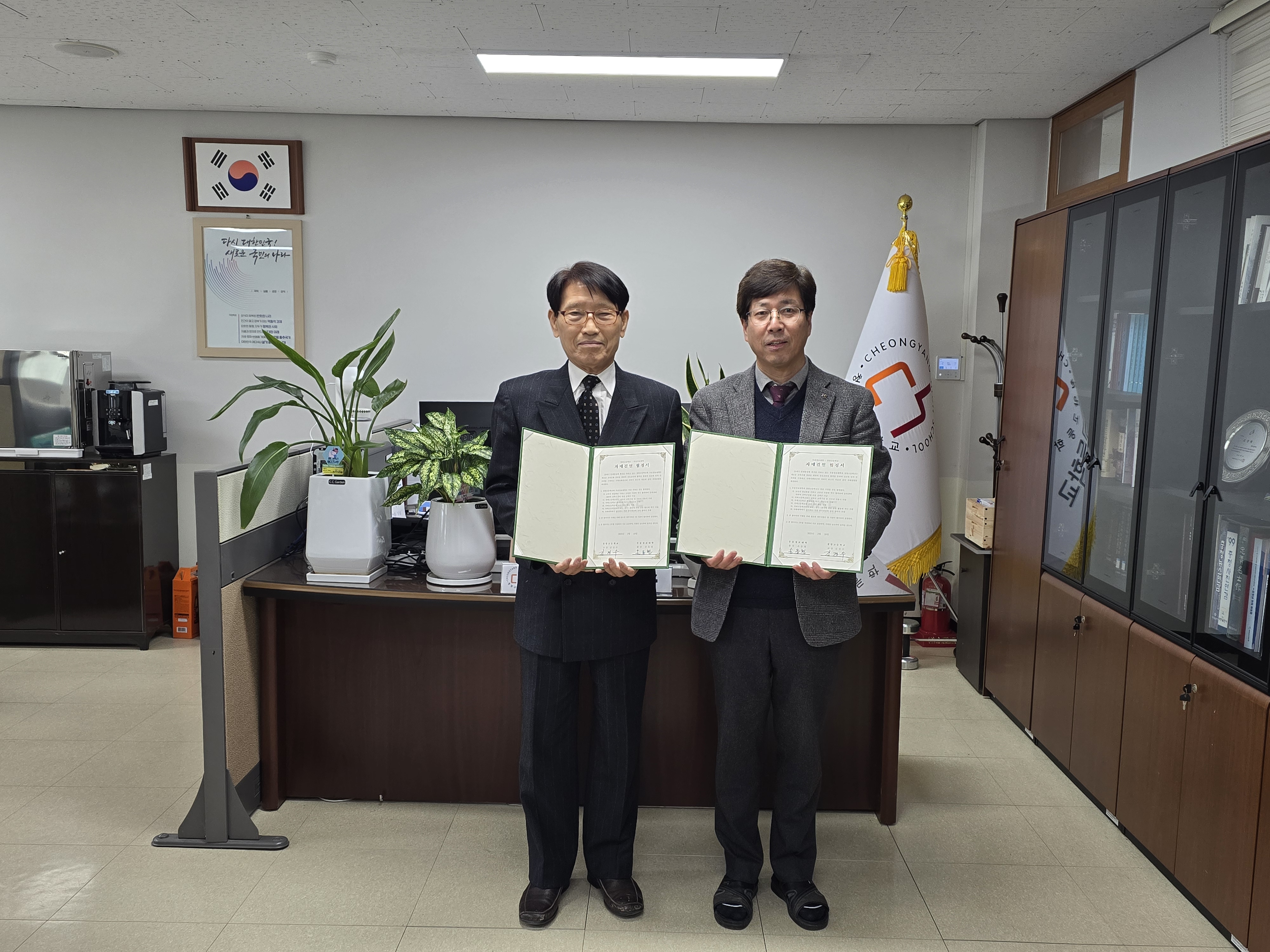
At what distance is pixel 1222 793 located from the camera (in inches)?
89.0

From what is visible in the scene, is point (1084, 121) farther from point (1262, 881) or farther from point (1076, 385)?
point (1262, 881)

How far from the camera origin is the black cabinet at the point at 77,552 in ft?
14.6

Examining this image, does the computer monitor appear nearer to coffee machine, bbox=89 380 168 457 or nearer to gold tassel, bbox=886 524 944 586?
coffee machine, bbox=89 380 168 457

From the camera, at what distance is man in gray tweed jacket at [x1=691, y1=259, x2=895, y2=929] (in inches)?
84.4

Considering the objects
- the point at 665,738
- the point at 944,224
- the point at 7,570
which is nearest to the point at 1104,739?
the point at 665,738

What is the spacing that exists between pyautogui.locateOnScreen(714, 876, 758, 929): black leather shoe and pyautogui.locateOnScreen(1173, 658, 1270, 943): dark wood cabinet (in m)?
1.17

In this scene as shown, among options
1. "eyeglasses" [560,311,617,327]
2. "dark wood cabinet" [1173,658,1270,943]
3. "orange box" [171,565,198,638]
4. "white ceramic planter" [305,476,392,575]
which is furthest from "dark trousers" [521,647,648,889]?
"orange box" [171,565,198,638]

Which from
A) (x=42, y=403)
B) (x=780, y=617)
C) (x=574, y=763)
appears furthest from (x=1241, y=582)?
(x=42, y=403)

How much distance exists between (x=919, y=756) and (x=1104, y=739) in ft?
2.28

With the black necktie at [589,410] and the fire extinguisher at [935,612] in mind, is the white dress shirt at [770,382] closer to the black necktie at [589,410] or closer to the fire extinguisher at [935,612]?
the black necktie at [589,410]

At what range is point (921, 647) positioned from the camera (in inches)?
189

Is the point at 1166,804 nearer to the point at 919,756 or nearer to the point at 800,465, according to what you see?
the point at 919,756

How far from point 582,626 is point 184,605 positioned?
11.2 ft

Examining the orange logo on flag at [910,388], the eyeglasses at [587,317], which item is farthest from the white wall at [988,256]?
the eyeglasses at [587,317]
